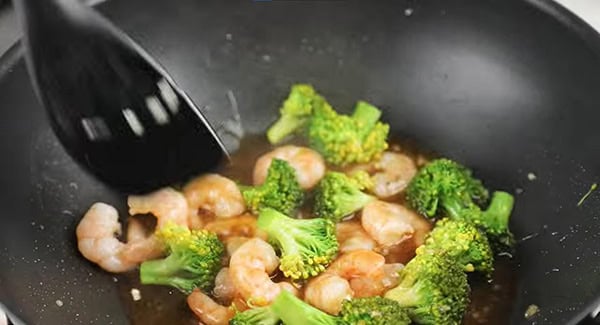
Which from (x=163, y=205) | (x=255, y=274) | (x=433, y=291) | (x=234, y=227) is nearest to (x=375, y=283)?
(x=433, y=291)

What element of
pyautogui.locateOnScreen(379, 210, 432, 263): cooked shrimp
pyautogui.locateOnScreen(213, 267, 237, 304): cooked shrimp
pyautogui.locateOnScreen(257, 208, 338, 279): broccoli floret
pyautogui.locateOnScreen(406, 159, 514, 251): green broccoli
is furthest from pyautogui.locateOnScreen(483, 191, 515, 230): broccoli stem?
pyautogui.locateOnScreen(213, 267, 237, 304): cooked shrimp

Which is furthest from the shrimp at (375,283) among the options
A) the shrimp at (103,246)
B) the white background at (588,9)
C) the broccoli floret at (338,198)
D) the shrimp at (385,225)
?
the white background at (588,9)

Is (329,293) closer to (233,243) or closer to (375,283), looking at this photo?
(375,283)

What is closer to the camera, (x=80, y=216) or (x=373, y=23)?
(x=80, y=216)

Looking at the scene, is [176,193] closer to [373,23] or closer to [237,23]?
[237,23]

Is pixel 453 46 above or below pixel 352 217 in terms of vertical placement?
above

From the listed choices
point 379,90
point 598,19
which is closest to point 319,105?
point 379,90
